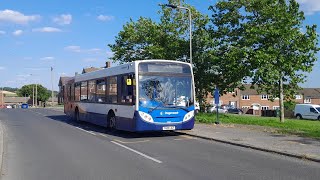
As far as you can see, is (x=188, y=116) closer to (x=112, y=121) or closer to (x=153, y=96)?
(x=153, y=96)

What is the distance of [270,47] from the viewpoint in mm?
25859

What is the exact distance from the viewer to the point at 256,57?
25.6m

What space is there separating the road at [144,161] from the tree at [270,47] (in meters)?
12.3

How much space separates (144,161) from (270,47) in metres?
17.4

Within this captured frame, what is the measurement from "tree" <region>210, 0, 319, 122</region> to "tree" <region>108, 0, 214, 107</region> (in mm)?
2592

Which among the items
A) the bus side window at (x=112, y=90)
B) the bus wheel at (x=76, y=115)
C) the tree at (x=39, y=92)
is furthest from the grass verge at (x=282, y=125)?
the tree at (x=39, y=92)

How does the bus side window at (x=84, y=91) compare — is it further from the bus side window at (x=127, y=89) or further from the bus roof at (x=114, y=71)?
the bus side window at (x=127, y=89)

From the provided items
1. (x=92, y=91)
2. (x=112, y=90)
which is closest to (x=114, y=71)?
(x=112, y=90)

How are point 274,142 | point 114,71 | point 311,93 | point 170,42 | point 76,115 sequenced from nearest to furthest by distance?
point 274,142 < point 114,71 < point 76,115 < point 170,42 < point 311,93

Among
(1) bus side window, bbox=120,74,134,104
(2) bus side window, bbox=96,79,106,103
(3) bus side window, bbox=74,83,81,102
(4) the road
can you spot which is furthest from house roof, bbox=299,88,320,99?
(4) the road

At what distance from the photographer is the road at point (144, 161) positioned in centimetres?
880

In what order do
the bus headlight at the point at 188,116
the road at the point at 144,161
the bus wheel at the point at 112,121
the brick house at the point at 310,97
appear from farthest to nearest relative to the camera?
the brick house at the point at 310,97 → the bus wheel at the point at 112,121 → the bus headlight at the point at 188,116 → the road at the point at 144,161

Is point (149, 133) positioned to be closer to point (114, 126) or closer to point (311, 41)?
point (114, 126)

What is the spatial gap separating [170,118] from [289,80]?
1379cm
